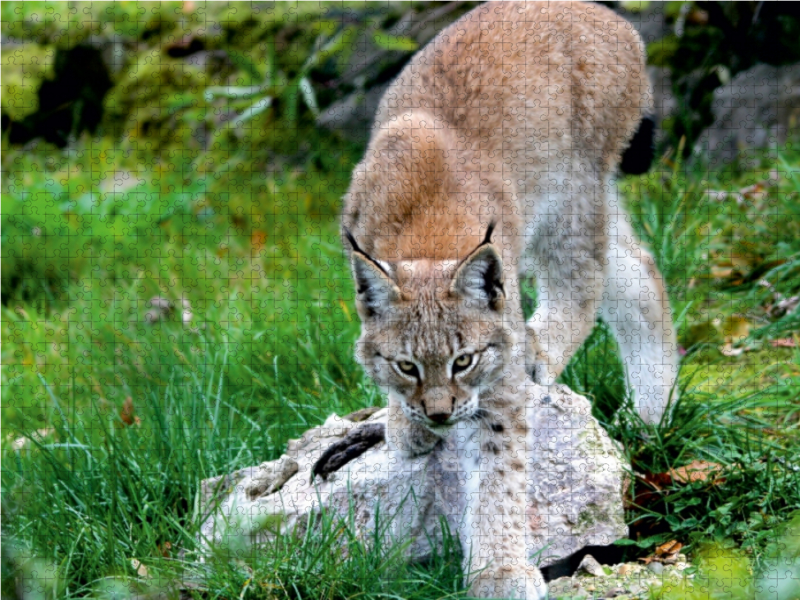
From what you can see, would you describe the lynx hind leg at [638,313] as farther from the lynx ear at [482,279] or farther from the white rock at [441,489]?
the lynx ear at [482,279]

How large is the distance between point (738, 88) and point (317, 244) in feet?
9.89

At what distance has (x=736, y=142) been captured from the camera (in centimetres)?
657

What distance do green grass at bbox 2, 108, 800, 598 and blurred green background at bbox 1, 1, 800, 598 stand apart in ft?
0.05

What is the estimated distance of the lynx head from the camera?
3.20 m

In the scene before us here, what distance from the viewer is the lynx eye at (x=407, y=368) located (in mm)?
3238

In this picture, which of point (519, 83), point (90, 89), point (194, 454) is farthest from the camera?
point (90, 89)

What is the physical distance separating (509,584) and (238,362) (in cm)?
204

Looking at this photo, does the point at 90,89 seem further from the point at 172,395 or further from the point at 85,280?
the point at 172,395

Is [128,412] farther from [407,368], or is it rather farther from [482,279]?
[482,279]

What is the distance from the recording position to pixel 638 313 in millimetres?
4492

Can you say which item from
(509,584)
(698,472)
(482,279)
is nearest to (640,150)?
(698,472)

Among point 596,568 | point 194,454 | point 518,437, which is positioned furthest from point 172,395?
point 596,568

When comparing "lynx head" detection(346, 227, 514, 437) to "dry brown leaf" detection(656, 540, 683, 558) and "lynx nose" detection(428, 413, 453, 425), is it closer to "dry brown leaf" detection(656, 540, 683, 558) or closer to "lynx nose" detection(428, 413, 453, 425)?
"lynx nose" detection(428, 413, 453, 425)

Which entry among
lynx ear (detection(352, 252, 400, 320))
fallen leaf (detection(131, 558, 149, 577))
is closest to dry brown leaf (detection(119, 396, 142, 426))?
fallen leaf (detection(131, 558, 149, 577))
